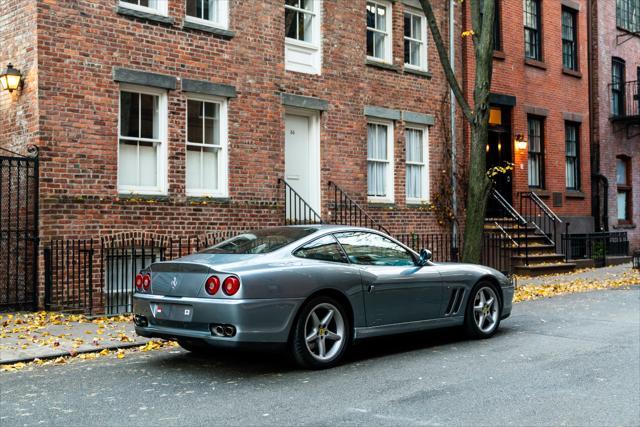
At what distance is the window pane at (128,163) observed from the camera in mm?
12375

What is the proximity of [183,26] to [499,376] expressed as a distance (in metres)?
8.98

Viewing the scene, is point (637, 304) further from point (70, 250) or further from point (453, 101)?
point (70, 250)

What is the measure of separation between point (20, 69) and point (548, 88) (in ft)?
50.5

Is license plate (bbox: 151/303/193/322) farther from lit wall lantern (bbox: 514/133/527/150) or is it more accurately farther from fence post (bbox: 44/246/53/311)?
lit wall lantern (bbox: 514/133/527/150)

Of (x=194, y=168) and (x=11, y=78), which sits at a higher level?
(x=11, y=78)

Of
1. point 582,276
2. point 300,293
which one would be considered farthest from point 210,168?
point 582,276

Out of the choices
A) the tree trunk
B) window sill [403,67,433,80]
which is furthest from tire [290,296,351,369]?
window sill [403,67,433,80]

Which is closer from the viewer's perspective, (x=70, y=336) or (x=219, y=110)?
(x=70, y=336)

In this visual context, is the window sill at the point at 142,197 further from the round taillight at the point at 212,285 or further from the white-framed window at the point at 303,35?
the round taillight at the point at 212,285

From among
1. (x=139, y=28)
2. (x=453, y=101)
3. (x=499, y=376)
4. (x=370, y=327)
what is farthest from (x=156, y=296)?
(x=453, y=101)

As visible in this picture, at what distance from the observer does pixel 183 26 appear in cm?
1315

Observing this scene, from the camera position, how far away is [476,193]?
13906 mm

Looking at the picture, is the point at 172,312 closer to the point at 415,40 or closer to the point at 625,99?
the point at 415,40

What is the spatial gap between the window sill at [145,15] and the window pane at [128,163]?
2170 millimetres
